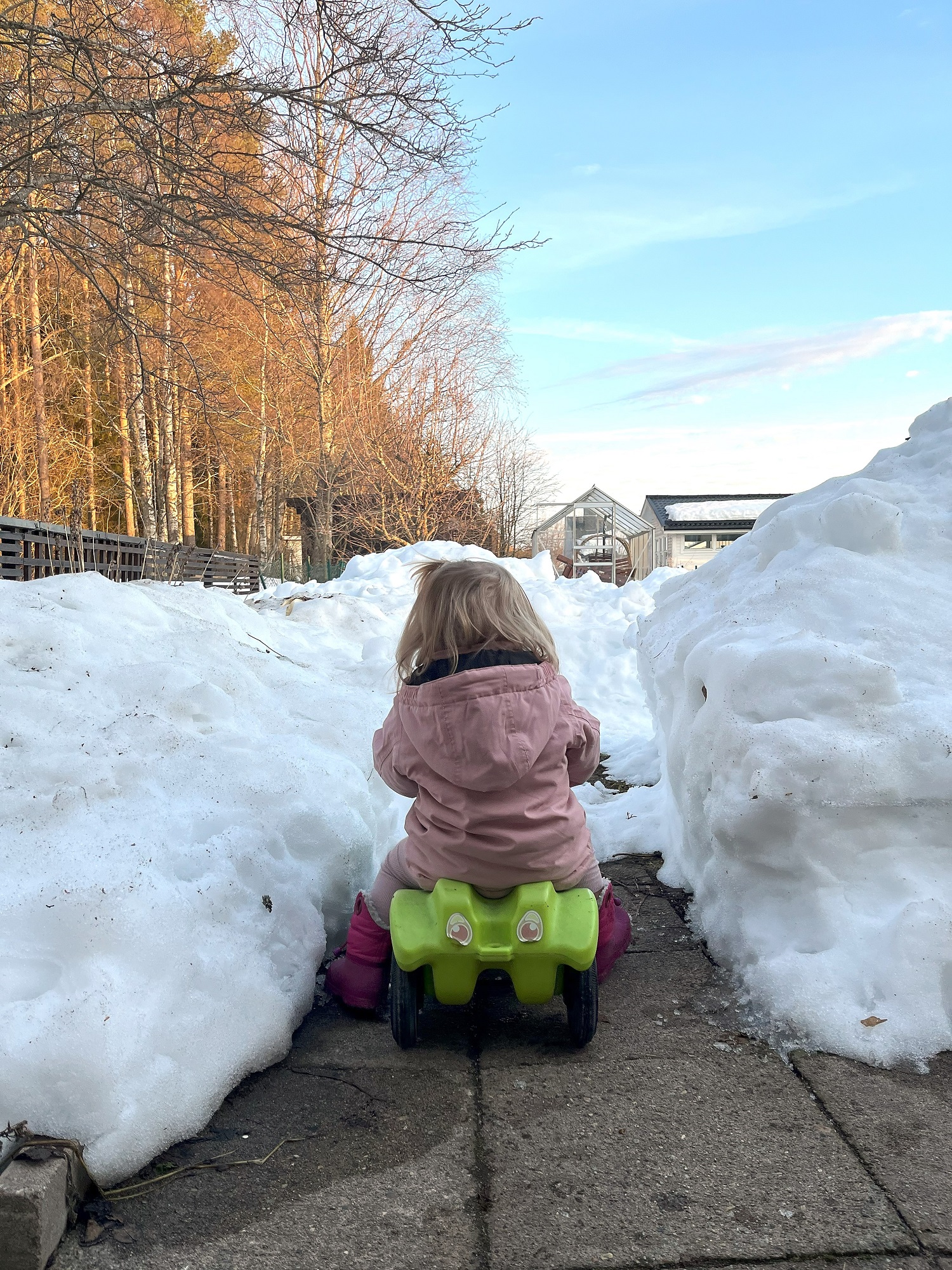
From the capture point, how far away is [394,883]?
106 inches

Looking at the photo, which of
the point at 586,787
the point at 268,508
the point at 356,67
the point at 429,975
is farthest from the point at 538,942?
the point at 268,508

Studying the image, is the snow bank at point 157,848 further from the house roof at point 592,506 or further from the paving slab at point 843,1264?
the house roof at point 592,506

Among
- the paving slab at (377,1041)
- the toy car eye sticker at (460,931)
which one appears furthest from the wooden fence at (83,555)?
the toy car eye sticker at (460,931)

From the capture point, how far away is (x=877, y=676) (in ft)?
9.14

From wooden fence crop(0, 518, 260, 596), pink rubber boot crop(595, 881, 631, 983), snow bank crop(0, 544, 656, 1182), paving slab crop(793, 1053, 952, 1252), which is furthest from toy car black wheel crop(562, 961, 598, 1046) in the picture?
wooden fence crop(0, 518, 260, 596)

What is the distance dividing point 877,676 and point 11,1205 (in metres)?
2.41

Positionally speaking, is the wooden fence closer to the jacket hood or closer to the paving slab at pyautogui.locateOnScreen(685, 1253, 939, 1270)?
the jacket hood

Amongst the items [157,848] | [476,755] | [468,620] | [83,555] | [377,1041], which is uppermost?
[83,555]

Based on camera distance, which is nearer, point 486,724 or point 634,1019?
point 486,724

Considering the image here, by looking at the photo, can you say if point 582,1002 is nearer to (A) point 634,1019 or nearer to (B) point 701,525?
(A) point 634,1019

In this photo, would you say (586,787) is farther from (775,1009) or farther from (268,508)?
(268,508)

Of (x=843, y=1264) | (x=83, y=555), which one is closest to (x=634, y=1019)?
(x=843, y=1264)

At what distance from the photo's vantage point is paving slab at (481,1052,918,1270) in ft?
5.51

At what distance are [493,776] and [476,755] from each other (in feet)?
0.23
